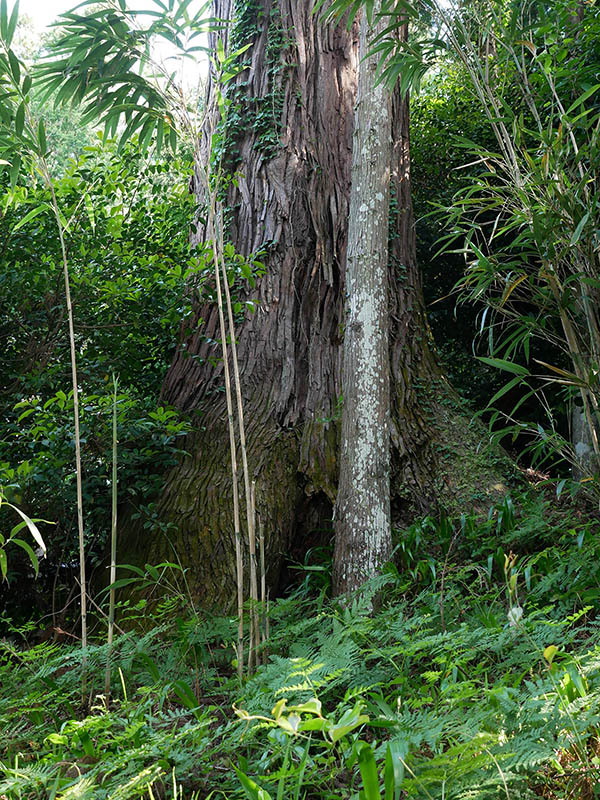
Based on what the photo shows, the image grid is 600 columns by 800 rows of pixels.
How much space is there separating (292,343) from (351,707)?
214 centimetres

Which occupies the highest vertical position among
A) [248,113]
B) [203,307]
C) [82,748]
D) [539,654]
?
[248,113]

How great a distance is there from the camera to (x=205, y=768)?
49.1 inches

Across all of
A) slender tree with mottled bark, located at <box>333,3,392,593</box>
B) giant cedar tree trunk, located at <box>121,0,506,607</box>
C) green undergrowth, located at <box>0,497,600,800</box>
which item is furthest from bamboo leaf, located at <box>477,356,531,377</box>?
giant cedar tree trunk, located at <box>121,0,506,607</box>

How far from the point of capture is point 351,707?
1.43 metres

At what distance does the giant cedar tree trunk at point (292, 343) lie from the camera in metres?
2.83

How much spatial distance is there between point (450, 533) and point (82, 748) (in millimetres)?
1957

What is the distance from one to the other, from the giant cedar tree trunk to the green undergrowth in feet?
1.36

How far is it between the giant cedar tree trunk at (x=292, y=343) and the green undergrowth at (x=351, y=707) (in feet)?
1.36

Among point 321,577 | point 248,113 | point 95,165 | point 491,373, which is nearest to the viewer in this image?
point 321,577

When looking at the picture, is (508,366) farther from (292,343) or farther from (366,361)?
(292,343)

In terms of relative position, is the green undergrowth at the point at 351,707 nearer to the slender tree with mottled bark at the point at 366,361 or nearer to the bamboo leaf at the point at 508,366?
the slender tree with mottled bark at the point at 366,361

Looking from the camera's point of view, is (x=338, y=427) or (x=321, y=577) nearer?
(x=321, y=577)

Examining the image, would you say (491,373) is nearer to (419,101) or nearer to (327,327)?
(327,327)

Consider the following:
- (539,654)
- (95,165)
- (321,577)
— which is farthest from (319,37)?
(539,654)
